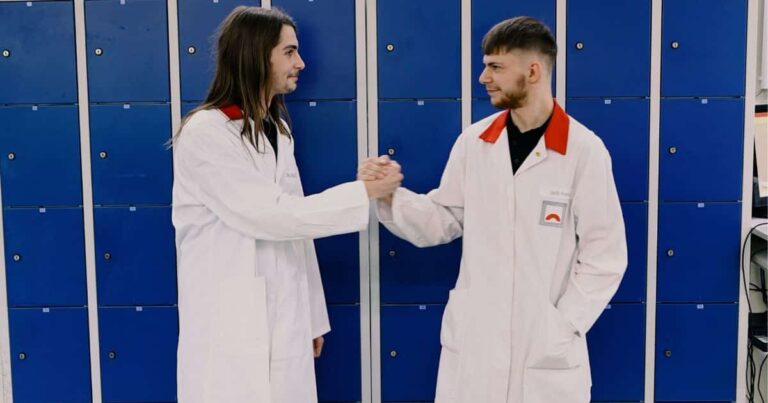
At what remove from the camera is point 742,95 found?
2.42 meters

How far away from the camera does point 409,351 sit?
253 cm

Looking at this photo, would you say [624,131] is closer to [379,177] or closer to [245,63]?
[379,177]

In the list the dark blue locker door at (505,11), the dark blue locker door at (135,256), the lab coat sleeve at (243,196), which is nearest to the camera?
the lab coat sleeve at (243,196)

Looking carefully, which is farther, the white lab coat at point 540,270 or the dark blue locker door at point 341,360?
the dark blue locker door at point 341,360

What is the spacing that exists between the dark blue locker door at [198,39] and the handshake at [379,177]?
0.79 m

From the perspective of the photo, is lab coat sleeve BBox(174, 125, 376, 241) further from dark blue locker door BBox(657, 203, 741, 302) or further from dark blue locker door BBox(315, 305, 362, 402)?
dark blue locker door BBox(657, 203, 741, 302)

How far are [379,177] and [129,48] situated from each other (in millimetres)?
1114

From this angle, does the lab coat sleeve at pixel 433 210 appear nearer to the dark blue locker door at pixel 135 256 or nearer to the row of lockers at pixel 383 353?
the row of lockers at pixel 383 353

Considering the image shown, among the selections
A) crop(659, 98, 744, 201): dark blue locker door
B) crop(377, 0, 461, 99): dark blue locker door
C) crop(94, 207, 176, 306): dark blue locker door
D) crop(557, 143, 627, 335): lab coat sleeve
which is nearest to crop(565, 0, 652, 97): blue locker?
crop(659, 98, 744, 201): dark blue locker door

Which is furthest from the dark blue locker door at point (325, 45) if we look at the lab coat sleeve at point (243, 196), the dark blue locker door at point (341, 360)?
the dark blue locker door at point (341, 360)

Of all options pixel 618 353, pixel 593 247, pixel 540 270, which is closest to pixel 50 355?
pixel 540 270

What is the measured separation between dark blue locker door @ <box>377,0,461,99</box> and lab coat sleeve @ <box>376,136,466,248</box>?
0.36m

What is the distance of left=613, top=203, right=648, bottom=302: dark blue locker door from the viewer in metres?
2.45

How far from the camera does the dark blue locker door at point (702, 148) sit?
2.42m
